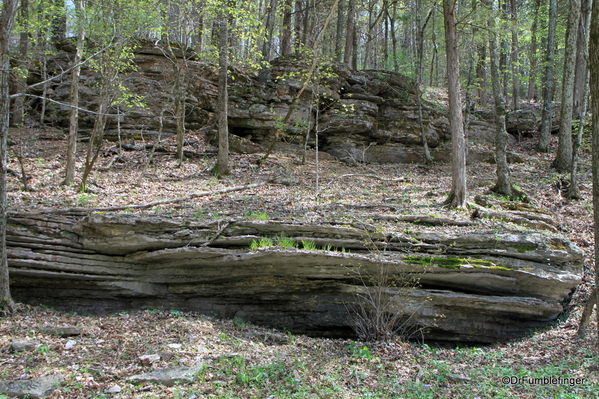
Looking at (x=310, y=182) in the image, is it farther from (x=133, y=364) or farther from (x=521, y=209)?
(x=133, y=364)

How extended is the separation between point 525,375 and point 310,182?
8.87 meters

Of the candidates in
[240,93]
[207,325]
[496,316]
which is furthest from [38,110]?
[496,316]

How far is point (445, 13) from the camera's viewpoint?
A: 29.4 feet

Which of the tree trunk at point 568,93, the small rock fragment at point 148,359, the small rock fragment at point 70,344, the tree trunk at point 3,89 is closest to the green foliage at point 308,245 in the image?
the small rock fragment at point 148,359

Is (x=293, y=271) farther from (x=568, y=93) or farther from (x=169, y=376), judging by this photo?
(x=568, y=93)

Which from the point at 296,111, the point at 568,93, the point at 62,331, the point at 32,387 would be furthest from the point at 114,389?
the point at 568,93

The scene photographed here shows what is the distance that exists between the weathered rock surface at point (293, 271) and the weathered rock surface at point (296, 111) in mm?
8771

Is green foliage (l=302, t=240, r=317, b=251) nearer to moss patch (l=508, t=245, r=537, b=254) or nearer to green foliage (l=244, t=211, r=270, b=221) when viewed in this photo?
green foliage (l=244, t=211, r=270, b=221)

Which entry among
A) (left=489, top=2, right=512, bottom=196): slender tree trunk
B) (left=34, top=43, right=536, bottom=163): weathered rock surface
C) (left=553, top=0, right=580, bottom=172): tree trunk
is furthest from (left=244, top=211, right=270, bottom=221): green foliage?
(left=553, top=0, right=580, bottom=172): tree trunk

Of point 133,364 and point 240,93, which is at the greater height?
point 240,93

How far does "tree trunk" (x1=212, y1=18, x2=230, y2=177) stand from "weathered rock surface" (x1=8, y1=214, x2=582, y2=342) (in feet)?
18.0

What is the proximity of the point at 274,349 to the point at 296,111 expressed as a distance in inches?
514

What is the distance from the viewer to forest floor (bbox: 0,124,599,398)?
185 inches

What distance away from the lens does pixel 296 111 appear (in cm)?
1748
